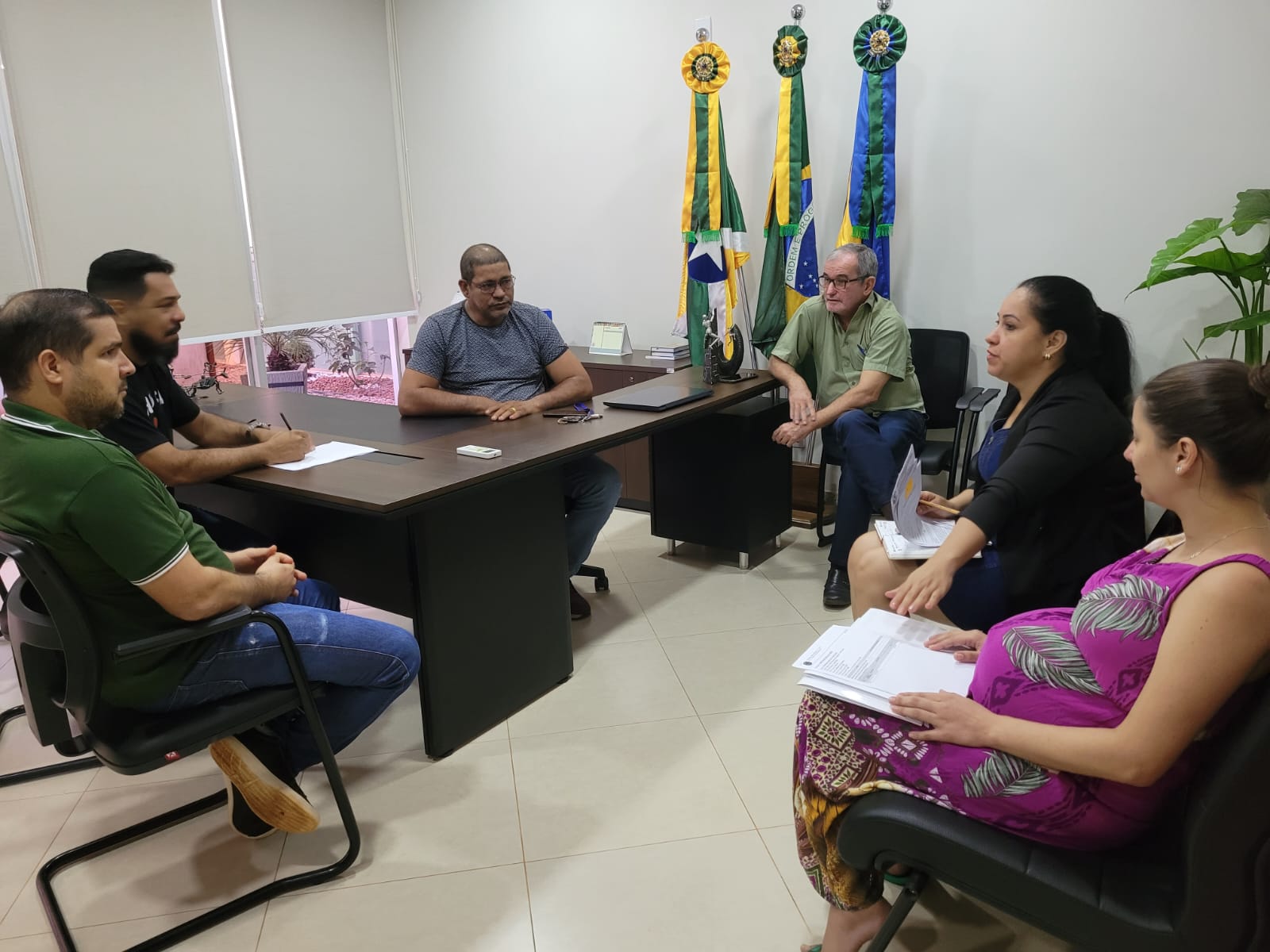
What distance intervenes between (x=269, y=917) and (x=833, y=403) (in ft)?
8.01

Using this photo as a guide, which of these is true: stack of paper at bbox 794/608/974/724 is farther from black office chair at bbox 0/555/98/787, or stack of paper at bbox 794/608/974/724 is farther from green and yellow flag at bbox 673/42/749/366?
green and yellow flag at bbox 673/42/749/366

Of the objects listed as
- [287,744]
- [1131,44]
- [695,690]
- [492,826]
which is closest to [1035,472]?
[695,690]

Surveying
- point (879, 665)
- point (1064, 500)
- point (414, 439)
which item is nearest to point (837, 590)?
point (1064, 500)

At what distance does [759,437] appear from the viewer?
3352mm

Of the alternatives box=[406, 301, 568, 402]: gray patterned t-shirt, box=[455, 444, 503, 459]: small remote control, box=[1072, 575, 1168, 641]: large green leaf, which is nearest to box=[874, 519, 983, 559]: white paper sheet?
box=[1072, 575, 1168, 641]: large green leaf

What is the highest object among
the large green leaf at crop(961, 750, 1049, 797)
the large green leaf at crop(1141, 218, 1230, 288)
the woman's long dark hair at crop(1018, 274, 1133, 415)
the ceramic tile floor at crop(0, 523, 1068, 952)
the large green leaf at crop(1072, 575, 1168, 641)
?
the large green leaf at crop(1141, 218, 1230, 288)

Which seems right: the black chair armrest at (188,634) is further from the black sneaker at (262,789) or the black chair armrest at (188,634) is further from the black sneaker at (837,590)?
the black sneaker at (837,590)

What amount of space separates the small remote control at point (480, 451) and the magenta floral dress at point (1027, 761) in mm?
1195

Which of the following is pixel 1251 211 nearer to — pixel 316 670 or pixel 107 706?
pixel 316 670

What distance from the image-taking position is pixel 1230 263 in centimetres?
277

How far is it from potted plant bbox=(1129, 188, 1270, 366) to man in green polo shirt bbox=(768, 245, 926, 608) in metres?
0.86

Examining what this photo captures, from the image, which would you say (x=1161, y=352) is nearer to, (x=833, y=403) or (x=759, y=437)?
(x=833, y=403)

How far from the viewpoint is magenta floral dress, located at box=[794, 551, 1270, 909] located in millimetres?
1168

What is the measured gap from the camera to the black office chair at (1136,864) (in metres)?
1.00
